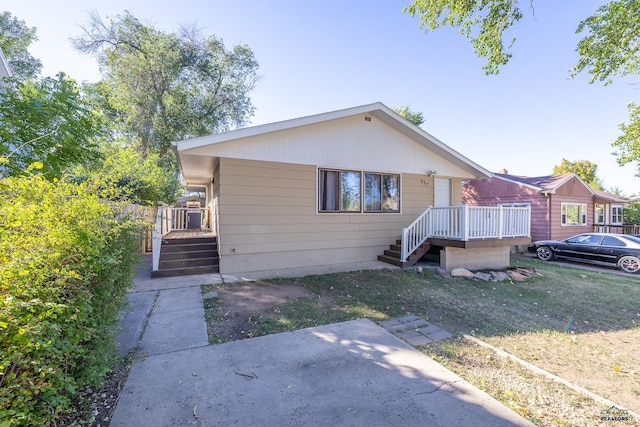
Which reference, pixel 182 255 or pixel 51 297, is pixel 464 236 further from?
pixel 51 297

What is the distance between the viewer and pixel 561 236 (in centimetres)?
1428

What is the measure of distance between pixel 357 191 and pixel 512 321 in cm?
508

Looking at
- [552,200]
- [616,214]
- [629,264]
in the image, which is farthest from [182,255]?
[616,214]

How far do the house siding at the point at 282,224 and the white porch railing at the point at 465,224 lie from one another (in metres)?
0.87

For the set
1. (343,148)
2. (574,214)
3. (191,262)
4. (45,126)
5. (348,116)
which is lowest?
(191,262)

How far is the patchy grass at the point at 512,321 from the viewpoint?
2.53m

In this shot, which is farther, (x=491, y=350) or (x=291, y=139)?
(x=291, y=139)

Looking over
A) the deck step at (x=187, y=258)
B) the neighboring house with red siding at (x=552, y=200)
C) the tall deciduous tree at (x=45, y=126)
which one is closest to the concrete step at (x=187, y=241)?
the deck step at (x=187, y=258)

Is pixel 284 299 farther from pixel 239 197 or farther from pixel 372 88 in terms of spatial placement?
pixel 372 88

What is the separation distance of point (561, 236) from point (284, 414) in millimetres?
17853

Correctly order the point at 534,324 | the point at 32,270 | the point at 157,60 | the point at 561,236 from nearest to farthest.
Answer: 1. the point at 32,270
2. the point at 534,324
3. the point at 561,236
4. the point at 157,60

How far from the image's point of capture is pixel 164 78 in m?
16.0

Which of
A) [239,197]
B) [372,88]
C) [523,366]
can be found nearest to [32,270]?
[523,366]

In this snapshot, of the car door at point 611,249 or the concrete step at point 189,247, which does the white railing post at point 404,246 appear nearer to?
the concrete step at point 189,247
